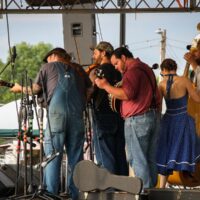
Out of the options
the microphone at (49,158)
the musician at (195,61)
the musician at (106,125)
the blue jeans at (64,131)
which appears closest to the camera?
the microphone at (49,158)

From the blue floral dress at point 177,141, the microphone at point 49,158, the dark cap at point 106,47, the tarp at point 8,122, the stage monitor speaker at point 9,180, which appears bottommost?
the tarp at point 8,122

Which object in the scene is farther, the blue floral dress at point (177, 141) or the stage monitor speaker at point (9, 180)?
the stage monitor speaker at point (9, 180)

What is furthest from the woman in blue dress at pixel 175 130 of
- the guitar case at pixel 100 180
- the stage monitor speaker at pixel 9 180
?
the guitar case at pixel 100 180

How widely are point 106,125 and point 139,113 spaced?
0.78m

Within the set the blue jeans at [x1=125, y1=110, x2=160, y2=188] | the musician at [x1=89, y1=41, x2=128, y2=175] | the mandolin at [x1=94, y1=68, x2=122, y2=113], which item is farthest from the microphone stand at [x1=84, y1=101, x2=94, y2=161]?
the blue jeans at [x1=125, y1=110, x2=160, y2=188]

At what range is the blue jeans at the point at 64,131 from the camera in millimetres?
5621

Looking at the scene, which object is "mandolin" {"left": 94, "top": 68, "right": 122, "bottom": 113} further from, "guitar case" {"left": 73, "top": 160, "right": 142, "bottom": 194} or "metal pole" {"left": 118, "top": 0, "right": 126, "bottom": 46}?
"metal pole" {"left": 118, "top": 0, "right": 126, "bottom": 46}

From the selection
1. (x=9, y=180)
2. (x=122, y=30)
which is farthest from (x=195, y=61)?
(x=122, y=30)

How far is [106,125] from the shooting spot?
623 centimetres

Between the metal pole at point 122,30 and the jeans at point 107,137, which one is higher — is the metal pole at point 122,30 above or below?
above

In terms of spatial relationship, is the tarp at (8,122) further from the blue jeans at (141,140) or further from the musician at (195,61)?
the blue jeans at (141,140)

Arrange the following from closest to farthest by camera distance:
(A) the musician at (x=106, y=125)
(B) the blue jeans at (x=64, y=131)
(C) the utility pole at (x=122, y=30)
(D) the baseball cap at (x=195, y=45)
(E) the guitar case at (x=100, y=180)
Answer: (E) the guitar case at (x=100, y=180) → (B) the blue jeans at (x=64, y=131) → (A) the musician at (x=106, y=125) → (D) the baseball cap at (x=195, y=45) → (C) the utility pole at (x=122, y=30)

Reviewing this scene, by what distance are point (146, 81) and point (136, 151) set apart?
2.03 feet

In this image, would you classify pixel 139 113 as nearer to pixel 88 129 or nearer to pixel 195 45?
pixel 88 129
